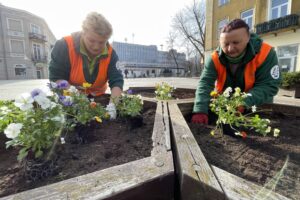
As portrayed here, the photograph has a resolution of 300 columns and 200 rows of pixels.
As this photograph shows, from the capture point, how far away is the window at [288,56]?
36.2ft

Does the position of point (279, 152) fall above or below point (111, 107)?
below

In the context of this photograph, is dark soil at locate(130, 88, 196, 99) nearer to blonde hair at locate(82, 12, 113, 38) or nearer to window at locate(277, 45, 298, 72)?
blonde hair at locate(82, 12, 113, 38)

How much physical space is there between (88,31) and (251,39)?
168cm

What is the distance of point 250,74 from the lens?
1.89 m

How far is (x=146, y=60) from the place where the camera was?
64.0 metres

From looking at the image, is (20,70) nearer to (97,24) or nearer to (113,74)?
(113,74)

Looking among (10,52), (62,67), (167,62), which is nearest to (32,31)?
(10,52)

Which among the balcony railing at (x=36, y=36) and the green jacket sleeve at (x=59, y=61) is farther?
the balcony railing at (x=36, y=36)

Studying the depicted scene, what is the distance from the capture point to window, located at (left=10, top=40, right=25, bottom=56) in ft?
96.1

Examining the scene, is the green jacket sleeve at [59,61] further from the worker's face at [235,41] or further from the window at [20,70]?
the window at [20,70]

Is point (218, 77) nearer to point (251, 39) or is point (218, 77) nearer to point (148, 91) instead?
point (251, 39)

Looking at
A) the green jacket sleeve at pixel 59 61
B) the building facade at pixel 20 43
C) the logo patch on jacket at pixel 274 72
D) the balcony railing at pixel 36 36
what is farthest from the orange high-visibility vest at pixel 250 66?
the balcony railing at pixel 36 36

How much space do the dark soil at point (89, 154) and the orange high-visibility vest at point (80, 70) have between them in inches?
26.2

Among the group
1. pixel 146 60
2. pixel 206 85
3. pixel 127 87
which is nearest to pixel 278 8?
pixel 127 87
